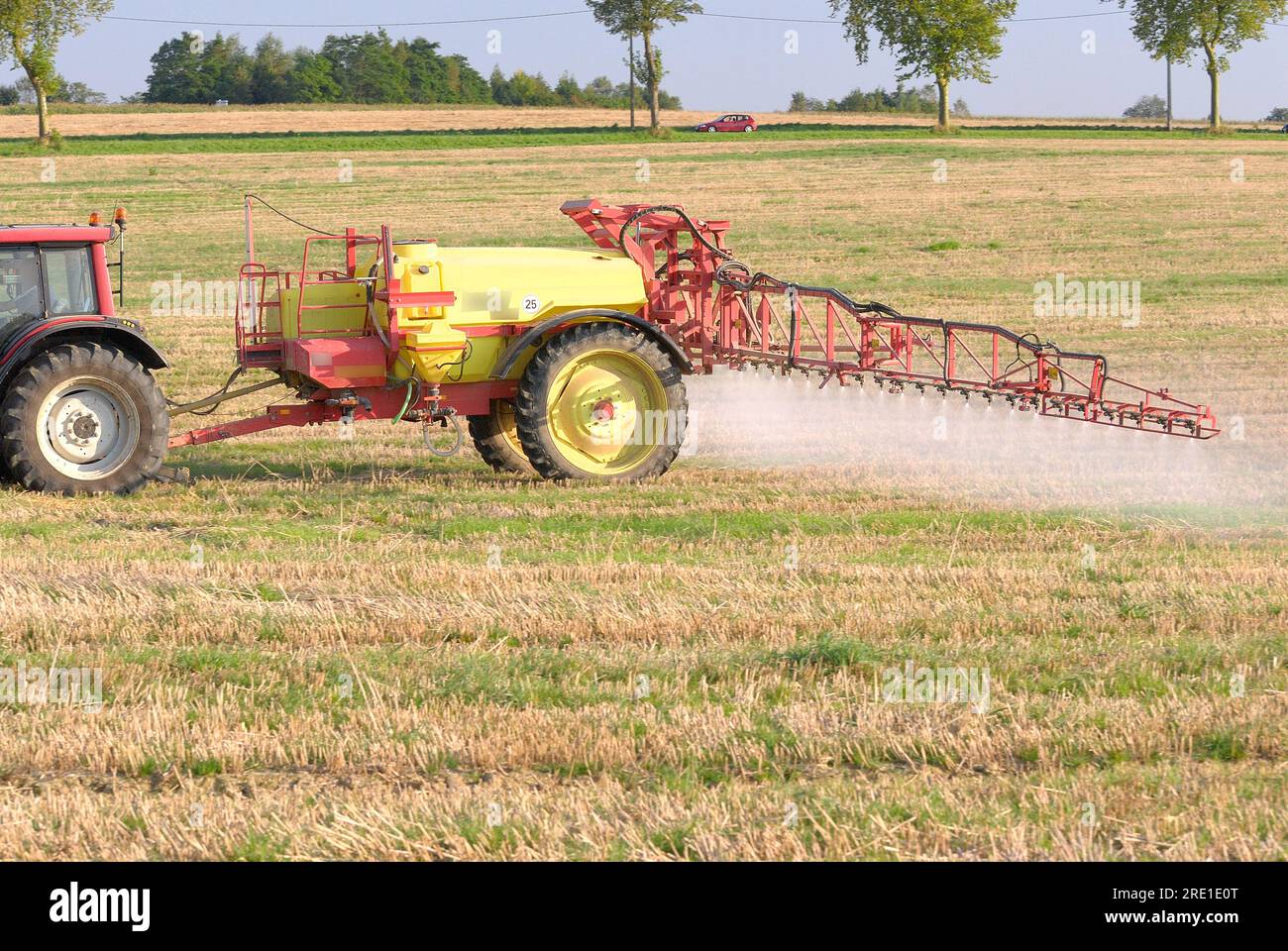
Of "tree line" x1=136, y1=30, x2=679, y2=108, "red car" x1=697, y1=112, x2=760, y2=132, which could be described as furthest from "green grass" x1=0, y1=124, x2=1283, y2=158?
"tree line" x1=136, y1=30, x2=679, y2=108

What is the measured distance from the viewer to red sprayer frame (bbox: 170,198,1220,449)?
10.3 metres

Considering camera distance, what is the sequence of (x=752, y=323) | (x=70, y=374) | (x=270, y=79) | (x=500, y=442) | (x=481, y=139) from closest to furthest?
1. (x=70, y=374)
2. (x=752, y=323)
3. (x=500, y=442)
4. (x=481, y=139)
5. (x=270, y=79)

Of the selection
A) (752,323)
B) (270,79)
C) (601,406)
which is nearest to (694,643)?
(601,406)

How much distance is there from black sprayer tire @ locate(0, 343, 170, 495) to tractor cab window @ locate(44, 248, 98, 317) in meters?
0.28

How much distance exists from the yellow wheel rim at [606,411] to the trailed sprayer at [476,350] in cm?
1

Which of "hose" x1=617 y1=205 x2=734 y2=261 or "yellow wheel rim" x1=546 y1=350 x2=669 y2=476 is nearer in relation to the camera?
"yellow wheel rim" x1=546 y1=350 x2=669 y2=476

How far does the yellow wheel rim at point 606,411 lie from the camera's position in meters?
10.7

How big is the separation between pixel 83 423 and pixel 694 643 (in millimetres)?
5214

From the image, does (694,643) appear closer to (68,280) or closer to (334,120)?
(68,280)

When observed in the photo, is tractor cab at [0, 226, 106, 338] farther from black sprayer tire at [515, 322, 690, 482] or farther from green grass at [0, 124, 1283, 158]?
green grass at [0, 124, 1283, 158]

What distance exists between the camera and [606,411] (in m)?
10.8

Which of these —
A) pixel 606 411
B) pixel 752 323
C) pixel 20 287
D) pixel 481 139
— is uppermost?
pixel 481 139

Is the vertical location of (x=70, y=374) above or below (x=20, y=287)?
below
